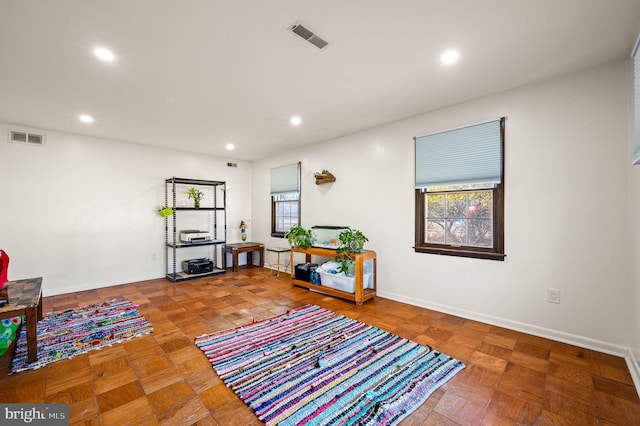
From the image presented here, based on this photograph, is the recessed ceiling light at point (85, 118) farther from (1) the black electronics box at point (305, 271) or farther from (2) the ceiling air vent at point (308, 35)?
(1) the black electronics box at point (305, 271)

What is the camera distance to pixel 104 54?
2096 mm

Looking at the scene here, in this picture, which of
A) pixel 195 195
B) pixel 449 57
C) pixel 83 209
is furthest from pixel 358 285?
pixel 83 209

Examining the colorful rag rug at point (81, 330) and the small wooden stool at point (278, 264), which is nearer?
the colorful rag rug at point (81, 330)

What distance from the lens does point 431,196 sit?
11.0 feet

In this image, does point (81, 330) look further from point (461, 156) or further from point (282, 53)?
point (461, 156)

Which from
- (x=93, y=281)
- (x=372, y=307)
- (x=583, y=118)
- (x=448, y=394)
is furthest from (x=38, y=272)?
(x=583, y=118)

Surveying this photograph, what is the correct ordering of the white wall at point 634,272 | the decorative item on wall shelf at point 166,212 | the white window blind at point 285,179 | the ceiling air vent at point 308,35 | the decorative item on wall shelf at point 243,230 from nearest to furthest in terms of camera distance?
the ceiling air vent at point 308,35
the white wall at point 634,272
the decorative item on wall shelf at point 166,212
the white window blind at point 285,179
the decorative item on wall shelf at point 243,230

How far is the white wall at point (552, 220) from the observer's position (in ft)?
7.44

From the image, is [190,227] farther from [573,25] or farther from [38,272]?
[573,25]

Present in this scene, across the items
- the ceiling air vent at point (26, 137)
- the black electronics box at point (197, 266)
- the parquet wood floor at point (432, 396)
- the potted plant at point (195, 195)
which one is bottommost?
the parquet wood floor at point (432, 396)

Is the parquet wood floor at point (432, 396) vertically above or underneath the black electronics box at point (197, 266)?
underneath

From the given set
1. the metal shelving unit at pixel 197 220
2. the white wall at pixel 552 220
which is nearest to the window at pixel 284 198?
the metal shelving unit at pixel 197 220

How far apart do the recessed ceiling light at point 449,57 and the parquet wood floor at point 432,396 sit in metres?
2.42

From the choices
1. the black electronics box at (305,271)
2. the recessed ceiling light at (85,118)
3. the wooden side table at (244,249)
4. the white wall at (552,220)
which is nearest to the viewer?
the white wall at (552,220)
